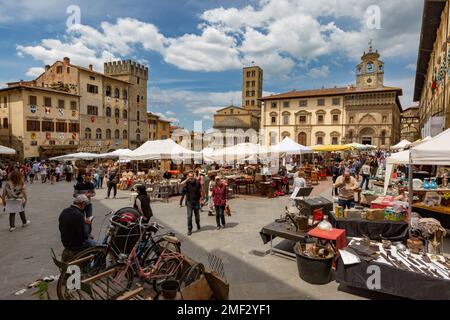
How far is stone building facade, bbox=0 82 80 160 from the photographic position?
31.6 m

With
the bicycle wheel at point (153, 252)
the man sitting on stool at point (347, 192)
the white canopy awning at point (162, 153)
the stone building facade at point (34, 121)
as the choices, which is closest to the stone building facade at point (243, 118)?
the stone building facade at point (34, 121)

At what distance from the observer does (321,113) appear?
173ft

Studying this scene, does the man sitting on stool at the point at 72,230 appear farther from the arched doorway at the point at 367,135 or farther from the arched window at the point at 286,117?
the arched window at the point at 286,117

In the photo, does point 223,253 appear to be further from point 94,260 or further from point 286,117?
point 286,117

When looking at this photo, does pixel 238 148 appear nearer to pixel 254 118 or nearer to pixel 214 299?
pixel 214 299

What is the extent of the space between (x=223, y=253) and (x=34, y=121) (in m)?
35.2

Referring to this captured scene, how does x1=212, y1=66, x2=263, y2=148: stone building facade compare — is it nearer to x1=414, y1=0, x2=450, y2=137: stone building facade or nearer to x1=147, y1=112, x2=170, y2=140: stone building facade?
x1=147, y1=112, x2=170, y2=140: stone building facade

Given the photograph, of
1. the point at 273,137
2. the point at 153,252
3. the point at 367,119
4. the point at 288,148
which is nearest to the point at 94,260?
the point at 153,252

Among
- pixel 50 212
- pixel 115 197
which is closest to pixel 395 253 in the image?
pixel 50 212

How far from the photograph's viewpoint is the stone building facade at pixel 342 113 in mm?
47812

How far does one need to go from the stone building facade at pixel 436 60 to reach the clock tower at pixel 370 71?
1495cm

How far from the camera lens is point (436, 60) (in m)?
20.5

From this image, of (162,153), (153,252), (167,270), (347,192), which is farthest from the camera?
(162,153)

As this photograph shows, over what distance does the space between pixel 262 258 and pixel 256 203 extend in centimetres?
600
